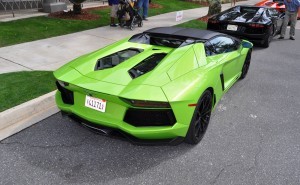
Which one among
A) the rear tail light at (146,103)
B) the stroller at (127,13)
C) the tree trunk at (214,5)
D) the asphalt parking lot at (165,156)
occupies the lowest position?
the asphalt parking lot at (165,156)

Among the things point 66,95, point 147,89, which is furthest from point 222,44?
point 66,95

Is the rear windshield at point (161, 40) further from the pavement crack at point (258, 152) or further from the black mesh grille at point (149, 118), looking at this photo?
the pavement crack at point (258, 152)

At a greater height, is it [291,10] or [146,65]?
[291,10]

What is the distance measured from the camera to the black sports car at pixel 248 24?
779 centimetres

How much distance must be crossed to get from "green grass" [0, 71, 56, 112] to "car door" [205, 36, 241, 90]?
104 inches

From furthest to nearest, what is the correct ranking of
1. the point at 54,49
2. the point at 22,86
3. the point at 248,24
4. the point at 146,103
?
the point at 248,24, the point at 54,49, the point at 22,86, the point at 146,103

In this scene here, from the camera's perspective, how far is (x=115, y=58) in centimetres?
363

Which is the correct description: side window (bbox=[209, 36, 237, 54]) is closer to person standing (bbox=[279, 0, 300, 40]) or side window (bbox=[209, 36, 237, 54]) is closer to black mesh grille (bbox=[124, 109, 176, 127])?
black mesh grille (bbox=[124, 109, 176, 127])

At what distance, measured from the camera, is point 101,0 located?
14891mm

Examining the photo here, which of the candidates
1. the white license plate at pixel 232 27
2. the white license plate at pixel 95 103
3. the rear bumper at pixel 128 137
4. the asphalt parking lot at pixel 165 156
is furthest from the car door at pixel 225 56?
the white license plate at pixel 232 27

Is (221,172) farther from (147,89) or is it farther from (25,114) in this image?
(25,114)

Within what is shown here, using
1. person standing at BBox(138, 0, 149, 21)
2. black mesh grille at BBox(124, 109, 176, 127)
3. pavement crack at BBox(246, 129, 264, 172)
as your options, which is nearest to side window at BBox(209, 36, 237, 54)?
pavement crack at BBox(246, 129, 264, 172)

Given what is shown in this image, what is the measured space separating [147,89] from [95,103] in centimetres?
59

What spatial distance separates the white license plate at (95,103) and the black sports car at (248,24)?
19.7 ft
